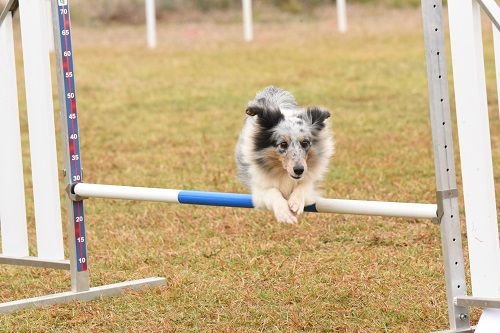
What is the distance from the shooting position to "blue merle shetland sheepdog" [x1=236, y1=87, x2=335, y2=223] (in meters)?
3.92

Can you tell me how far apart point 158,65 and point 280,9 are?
6.07 metres

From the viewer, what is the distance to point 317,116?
13.1ft

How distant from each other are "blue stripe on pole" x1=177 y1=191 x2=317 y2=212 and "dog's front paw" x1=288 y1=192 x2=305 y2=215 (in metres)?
0.03

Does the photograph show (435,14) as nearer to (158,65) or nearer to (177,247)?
(177,247)

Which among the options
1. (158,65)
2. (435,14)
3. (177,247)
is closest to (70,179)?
(177,247)

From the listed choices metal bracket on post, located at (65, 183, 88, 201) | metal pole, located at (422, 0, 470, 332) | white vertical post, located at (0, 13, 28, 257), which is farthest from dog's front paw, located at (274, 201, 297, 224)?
white vertical post, located at (0, 13, 28, 257)

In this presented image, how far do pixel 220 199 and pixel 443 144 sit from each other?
91cm

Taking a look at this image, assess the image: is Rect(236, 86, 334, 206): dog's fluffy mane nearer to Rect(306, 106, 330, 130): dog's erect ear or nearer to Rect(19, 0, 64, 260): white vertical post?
Rect(306, 106, 330, 130): dog's erect ear

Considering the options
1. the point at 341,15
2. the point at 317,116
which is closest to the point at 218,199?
the point at 317,116

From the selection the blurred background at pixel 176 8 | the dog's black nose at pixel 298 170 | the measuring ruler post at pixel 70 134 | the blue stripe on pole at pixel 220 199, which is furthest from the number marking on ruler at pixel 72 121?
the blurred background at pixel 176 8

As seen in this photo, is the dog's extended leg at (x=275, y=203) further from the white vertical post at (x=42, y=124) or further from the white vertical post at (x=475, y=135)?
the white vertical post at (x=42, y=124)

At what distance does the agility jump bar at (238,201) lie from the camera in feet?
12.0

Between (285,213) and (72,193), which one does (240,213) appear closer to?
(72,193)

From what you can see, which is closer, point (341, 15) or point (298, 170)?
point (298, 170)
